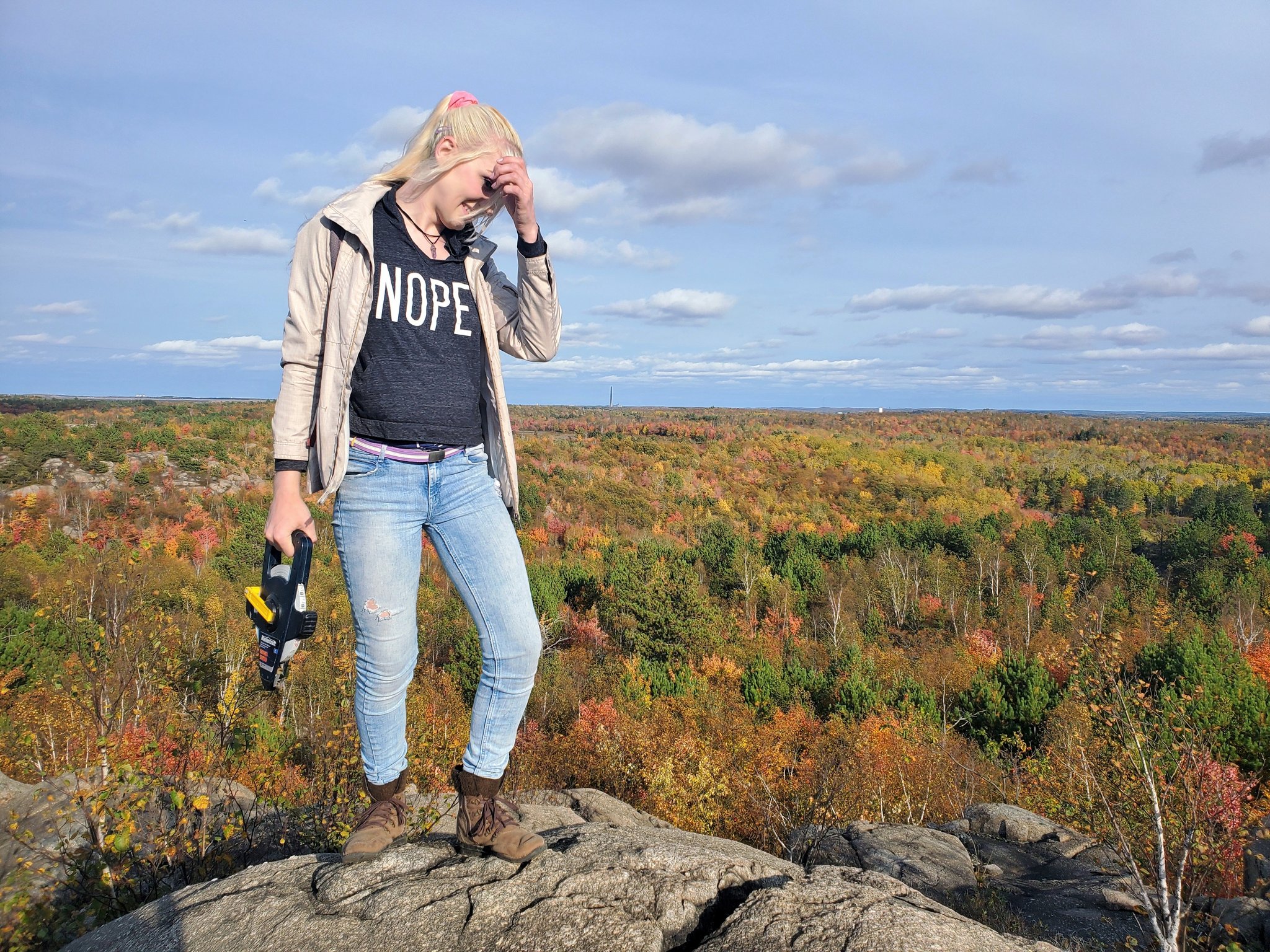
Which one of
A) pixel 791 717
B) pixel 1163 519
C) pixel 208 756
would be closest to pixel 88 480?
pixel 791 717

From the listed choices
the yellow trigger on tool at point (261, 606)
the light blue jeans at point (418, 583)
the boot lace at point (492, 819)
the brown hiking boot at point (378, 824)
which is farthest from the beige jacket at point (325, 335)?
the boot lace at point (492, 819)

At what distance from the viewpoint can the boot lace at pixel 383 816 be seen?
115 inches

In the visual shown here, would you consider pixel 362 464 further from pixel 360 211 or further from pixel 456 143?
pixel 456 143

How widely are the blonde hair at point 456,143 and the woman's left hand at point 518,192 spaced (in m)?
0.05

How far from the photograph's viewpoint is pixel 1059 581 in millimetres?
59781

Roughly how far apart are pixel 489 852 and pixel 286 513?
1439 millimetres

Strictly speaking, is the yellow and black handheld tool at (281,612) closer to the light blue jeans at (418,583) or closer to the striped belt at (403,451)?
the light blue jeans at (418,583)

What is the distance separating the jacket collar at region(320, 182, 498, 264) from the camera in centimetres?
252

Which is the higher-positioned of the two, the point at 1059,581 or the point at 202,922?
the point at 202,922

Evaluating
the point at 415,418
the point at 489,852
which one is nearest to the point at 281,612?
the point at 415,418

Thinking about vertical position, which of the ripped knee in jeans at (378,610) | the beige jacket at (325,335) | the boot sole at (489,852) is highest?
the beige jacket at (325,335)

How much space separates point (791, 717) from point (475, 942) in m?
34.1

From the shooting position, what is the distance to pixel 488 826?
293 cm

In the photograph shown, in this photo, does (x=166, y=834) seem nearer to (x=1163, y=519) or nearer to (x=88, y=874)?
(x=88, y=874)
